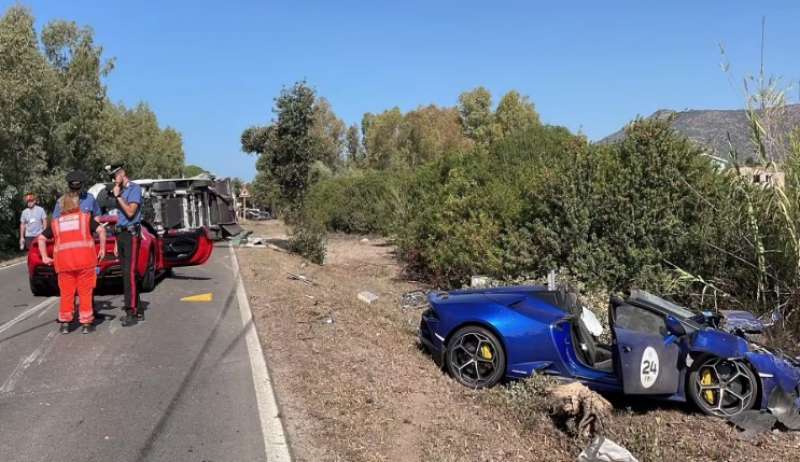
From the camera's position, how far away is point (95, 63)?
39.2 metres

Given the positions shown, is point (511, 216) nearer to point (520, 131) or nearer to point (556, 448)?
point (520, 131)

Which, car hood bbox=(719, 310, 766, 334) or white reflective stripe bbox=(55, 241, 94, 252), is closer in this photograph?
car hood bbox=(719, 310, 766, 334)

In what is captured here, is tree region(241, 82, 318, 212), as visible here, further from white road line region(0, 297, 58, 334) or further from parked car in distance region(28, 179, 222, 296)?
white road line region(0, 297, 58, 334)

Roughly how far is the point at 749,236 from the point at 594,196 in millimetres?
3080

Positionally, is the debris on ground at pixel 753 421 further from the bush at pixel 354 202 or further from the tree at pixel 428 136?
the tree at pixel 428 136

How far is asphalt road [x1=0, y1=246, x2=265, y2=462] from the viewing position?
439 cm

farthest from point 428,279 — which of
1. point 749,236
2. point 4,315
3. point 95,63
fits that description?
point 95,63


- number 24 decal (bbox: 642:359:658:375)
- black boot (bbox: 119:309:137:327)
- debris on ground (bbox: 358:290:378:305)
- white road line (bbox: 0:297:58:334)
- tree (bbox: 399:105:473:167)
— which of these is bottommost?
debris on ground (bbox: 358:290:378:305)

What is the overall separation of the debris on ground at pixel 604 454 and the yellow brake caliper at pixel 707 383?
5.63 feet

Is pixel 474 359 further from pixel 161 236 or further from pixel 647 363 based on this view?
pixel 161 236

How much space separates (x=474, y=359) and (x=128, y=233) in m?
4.52

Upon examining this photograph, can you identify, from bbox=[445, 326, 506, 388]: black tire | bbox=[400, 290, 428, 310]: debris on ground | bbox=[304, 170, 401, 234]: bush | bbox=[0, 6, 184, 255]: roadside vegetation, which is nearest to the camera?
bbox=[445, 326, 506, 388]: black tire

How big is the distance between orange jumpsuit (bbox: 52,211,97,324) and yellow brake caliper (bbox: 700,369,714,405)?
651cm

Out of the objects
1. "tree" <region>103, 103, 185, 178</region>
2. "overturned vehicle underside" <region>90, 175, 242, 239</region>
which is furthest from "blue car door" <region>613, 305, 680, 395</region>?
"tree" <region>103, 103, 185, 178</region>
